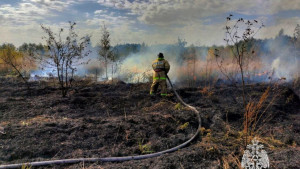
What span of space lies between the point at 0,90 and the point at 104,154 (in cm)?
785

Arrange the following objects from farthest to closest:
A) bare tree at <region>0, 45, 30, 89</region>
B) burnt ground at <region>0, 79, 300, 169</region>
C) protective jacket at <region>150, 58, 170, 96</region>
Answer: bare tree at <region>0, 45, 30, 89</region>
protective jacket at <region>150, 58, 170, 96</region>
burnt ground at <region>0, 79, 300, 169</region>

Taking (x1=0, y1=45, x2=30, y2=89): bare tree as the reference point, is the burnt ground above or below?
below

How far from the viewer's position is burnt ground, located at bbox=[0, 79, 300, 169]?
12.1 ft

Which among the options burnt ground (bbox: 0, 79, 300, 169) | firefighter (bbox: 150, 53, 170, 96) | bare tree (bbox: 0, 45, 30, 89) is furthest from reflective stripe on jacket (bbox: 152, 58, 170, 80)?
bare tree (bbox: 0, 45, 30, 89)

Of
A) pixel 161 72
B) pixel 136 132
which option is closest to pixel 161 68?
pixel 161 72

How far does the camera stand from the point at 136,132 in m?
4.79

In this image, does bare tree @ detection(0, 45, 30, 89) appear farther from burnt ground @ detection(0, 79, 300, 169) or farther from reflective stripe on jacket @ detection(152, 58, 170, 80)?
reflective stripe on jacket @ detection(152, 58, 170, 80)

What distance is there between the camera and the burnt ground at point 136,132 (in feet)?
12.1

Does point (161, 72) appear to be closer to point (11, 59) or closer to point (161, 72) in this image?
point (161, 72)

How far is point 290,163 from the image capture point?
321 centimetres

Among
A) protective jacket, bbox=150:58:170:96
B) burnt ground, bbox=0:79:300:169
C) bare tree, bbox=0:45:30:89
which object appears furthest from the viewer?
bare tree, bbox=0:45:30:89

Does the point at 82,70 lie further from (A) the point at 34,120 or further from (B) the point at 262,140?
(B) the point at 262,140

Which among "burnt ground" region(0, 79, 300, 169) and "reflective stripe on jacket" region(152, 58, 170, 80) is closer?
"burnt ground" region(0, 79, 300, 169)

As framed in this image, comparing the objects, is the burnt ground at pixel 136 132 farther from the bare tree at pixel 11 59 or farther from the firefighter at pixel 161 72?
the bare tree at pixel 11 59
